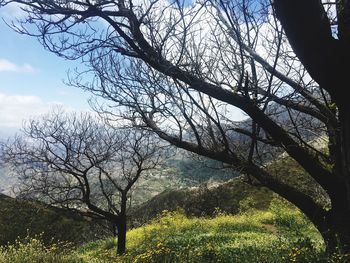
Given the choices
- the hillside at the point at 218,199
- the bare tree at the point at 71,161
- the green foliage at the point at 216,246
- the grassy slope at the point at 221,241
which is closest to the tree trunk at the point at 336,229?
the green foliage at the point at 216,246

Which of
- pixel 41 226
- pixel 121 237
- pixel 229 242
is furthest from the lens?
pixel 41 226

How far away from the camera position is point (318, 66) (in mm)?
4355

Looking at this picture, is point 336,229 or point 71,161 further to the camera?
point 71,161

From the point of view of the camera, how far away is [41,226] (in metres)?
39.8

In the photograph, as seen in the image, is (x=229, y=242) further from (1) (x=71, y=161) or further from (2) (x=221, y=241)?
(1) (x=71, y=161)

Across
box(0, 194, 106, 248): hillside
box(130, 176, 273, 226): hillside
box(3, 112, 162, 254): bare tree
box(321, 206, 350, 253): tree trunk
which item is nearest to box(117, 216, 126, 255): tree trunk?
box(3, 112, 162, 254): bare tree

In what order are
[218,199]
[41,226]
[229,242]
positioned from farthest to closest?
[218,199] < [41,226] < [229,242]

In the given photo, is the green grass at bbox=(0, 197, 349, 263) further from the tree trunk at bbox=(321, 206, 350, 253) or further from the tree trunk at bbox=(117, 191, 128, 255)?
the tree trunk at bbox=(117, 191, 128, 255)

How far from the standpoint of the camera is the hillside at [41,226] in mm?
38469

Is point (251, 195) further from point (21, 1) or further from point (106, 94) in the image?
point (21, 1)

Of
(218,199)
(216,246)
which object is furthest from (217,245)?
(218,199)

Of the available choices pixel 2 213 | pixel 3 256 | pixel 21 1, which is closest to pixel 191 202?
pixel 2 213

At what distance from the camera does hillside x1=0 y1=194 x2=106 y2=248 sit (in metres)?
38.5

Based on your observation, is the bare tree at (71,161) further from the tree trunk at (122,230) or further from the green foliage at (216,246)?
the green foliage at (216,246)
